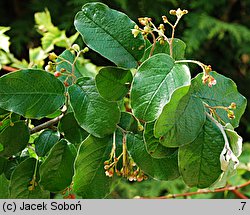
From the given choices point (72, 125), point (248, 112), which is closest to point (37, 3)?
point (248, 112)

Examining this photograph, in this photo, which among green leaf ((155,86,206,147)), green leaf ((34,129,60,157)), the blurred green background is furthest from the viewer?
the blurred green background

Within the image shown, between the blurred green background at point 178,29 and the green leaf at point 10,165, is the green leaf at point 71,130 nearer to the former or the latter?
the green leaf at point 10,165

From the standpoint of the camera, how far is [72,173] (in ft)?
1.58

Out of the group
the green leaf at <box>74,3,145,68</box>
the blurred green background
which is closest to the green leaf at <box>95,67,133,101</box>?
the green leaf at <box>74,3,145,68</box>

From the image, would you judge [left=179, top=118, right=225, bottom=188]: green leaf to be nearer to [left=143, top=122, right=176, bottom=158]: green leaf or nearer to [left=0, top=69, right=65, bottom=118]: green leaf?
[left=143, top=122, right=176, bottom=158]: green leaf

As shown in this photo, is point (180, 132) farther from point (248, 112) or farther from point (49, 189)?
point (248, 112)

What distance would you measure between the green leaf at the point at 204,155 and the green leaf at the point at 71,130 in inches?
4.5

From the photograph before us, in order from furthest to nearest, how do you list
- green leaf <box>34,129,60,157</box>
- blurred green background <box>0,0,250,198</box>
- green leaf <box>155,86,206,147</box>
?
blurred green background <box>0,0,250,198</box>
green leaf <box>34,129,60,157</box>
green leaf <box>155,86,206,147</box>

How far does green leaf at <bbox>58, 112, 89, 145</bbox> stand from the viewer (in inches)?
18.7

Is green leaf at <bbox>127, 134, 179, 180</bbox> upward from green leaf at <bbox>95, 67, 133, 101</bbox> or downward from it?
downward

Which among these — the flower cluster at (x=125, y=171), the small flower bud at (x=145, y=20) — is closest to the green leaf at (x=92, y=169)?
the flower cluster at (x=125, y=171)

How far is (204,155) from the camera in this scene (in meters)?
0.42

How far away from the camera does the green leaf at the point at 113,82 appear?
1.42 ft

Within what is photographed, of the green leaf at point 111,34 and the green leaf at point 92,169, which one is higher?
the green leaf at point 111,34
